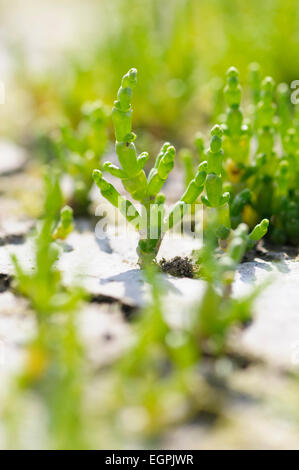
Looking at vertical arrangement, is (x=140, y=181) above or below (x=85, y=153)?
below

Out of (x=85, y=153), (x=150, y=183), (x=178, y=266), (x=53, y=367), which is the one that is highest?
(x=85, y=153)

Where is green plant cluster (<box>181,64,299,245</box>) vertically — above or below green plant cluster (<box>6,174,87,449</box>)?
above

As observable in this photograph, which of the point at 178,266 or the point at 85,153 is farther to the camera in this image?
the point at 85,153

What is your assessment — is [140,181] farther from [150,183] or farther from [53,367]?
[53,367]

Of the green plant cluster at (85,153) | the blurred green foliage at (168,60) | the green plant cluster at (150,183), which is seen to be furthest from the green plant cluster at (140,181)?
the blurred green foliage at (168,60)

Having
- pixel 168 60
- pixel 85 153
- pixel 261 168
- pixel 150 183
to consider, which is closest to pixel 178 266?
pixel 150 183

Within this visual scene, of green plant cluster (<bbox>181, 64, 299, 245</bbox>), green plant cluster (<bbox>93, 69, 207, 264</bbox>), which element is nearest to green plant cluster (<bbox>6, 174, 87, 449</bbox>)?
green plant cluster (<bbox>93, 69, 207, 264</bbox>)

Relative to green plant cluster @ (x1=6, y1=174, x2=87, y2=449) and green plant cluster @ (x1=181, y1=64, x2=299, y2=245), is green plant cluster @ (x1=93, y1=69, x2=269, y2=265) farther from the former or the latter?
green plant cluster @ (x1=6, y1=174, x2=87, y2=449)

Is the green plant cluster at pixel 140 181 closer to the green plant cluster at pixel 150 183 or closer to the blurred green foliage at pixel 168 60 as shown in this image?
the green plant cluster at pixel 150 183

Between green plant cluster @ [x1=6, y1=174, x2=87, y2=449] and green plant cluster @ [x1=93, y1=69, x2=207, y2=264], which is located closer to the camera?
green plant cluster @ [x1=6, y1=174, x2=87, y2=449]
